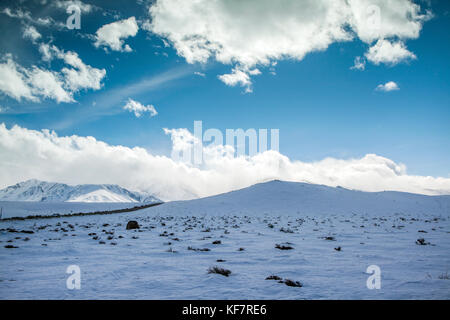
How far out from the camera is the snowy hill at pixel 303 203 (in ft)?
130

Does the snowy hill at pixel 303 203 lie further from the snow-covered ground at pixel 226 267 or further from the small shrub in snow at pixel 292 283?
the small shrub in snow at pixel 292 283

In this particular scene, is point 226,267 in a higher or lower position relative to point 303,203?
higher

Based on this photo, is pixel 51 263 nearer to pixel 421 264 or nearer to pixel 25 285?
pixel 25 285

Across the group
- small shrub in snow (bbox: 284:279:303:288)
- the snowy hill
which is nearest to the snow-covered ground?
small shrub in snow (bbox: 284:279:303:288)

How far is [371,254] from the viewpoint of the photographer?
8.67 m

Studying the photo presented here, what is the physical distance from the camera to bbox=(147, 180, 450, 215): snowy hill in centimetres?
3972

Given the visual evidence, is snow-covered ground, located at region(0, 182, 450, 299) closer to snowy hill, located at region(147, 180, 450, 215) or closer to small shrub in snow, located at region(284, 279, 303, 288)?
small shrub in snow, located at region(284, 279, 303, 288)

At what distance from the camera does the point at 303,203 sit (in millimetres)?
46000

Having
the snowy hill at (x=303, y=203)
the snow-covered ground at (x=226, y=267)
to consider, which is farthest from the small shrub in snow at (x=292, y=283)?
the snowy hill at (x=303, y=203)

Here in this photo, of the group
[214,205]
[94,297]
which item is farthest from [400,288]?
[214,205]

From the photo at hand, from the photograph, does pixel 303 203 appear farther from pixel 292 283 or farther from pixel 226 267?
pixel 292 283

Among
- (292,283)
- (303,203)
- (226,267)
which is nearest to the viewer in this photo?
(292,283)

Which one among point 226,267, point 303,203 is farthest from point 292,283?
point 303,203

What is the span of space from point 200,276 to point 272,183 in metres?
56.6
